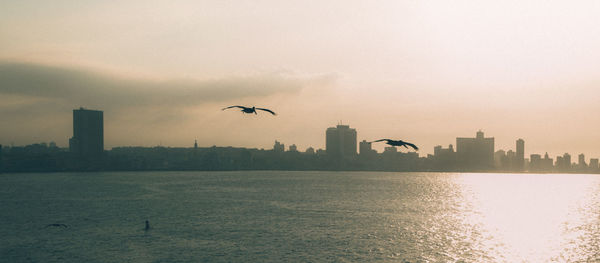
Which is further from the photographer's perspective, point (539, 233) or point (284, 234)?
point (539, 233)

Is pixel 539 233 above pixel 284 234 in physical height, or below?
below

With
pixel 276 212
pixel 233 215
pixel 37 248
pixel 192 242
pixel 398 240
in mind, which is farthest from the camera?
pixel 276 212

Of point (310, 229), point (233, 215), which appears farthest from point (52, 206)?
point (310, 229)

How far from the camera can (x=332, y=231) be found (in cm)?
9362

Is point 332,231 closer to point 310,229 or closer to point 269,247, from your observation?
point 310,229

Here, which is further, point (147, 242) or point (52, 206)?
point (52, 206)

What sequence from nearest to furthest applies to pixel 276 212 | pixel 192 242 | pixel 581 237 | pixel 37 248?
pixel 37 248, pixel 192 242, pixel 581 237, pixel 276 212

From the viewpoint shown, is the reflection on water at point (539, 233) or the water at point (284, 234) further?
the reflection on water at point (539, 233)

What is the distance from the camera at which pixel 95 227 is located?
315ft

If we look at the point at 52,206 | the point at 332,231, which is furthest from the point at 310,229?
the point at 52,206

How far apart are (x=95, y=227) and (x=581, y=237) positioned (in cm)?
11305

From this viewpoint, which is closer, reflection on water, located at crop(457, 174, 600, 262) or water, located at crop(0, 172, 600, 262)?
water, located at crop(0, 172, 600, 262)

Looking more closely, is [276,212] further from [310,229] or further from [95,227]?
[95,227]

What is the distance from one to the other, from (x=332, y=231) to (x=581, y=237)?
5980 cm
